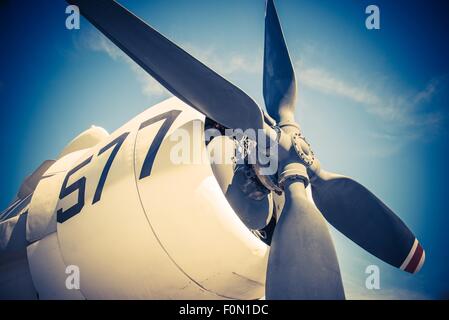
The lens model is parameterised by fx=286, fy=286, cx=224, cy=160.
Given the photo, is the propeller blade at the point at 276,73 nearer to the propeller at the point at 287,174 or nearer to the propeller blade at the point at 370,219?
the propeller at the point at 287,174

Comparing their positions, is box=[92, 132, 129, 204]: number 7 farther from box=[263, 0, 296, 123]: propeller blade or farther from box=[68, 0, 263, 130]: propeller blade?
box=[263, 0, 296, 123]: propeller blade

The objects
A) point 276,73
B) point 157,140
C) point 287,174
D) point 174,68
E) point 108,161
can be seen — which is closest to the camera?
point 174,68

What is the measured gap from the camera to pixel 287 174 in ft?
13.3

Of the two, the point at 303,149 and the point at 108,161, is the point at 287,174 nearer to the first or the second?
the point at 303,149

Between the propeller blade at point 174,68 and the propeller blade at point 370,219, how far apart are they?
1.74m

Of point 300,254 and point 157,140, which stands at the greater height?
point 157,140

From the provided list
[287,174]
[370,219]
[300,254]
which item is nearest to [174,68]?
[287,174]

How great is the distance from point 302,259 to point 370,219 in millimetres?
2212

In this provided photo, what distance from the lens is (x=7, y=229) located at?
6.09 m

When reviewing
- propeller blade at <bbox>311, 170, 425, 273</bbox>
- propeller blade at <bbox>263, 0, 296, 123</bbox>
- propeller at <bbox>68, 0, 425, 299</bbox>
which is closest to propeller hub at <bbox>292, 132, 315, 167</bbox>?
propeller at <bbox>68, 0, 425, 299</bbox>

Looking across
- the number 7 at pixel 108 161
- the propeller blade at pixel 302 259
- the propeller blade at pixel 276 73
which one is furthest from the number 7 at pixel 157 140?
the propeller blade at pixel 302 259

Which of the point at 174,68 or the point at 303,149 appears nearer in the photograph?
the point at 174,68
